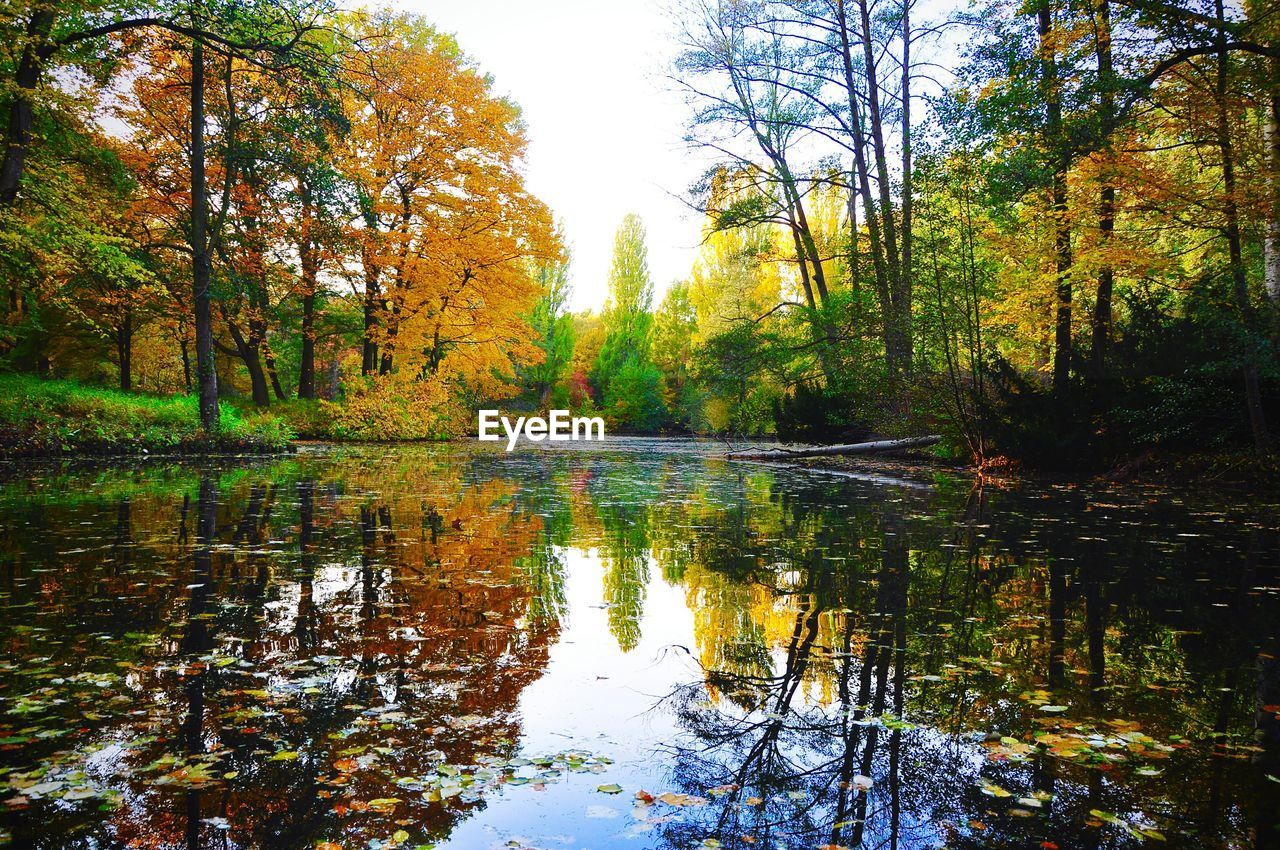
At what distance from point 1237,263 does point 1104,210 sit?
10.9 feet

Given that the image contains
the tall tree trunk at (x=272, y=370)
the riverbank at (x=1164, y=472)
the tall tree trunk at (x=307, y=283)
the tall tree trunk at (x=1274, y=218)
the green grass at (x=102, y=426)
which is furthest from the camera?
the tall tree trunk at (x=272, y=370)

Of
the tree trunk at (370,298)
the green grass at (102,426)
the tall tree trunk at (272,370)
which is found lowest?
the green grass at (102,426)

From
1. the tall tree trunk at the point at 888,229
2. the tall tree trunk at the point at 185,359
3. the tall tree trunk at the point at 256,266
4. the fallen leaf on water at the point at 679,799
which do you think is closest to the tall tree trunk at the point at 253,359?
the tall tree trunk at the point at 256,266

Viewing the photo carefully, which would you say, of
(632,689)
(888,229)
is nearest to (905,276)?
(888,229)

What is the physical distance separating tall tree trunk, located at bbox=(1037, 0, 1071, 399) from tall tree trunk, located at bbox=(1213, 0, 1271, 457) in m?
2.06

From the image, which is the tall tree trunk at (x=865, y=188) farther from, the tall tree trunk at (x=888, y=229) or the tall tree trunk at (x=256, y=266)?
the tall tree trunk at (x=256, y=266)

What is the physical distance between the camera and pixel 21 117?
47.1 ft

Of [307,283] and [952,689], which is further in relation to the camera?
[307,283]

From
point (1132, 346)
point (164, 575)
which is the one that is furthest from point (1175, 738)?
point (1132, 346)

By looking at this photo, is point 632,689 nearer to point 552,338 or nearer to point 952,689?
point 952,689

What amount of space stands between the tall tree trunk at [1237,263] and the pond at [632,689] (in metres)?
4.81

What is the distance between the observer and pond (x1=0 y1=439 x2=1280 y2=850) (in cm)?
205

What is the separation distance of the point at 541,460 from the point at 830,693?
15.9 metres

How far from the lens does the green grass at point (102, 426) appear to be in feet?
44.6
